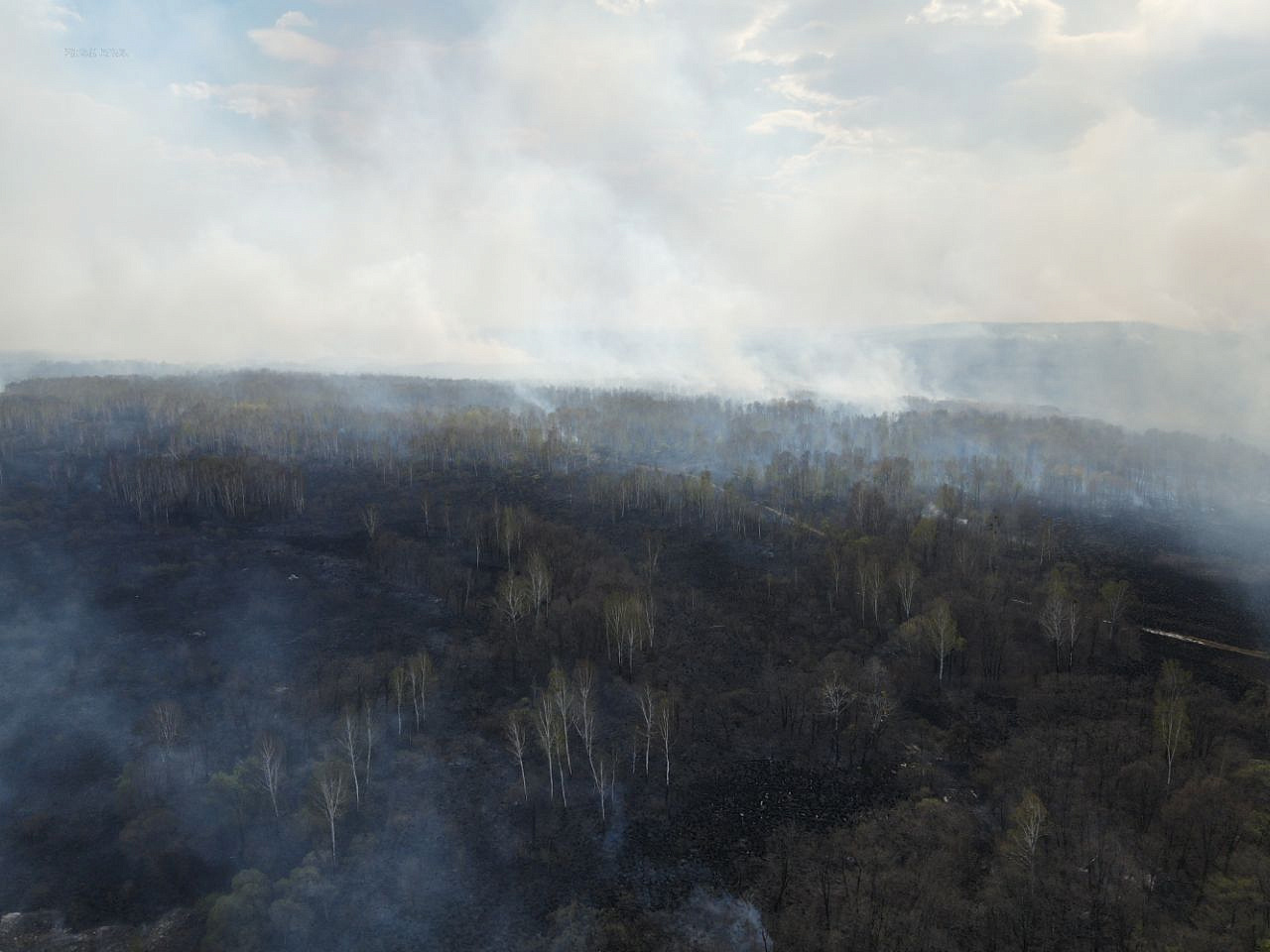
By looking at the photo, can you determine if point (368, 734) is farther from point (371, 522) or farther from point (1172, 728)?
point (371, 522)

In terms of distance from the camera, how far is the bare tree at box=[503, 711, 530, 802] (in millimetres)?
38469

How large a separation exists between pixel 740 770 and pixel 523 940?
667 inches

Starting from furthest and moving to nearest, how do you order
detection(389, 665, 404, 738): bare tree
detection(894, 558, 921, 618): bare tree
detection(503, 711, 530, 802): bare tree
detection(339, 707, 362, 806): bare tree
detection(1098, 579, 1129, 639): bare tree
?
detection(894, 558, 921, 618): bare tree, detection(1098, 579, 1129, 639): bare tree, detection(389, 665, 404, 738): bare tree, detection(503, 711, 530, 802): bare tree, detection(339, 707, 362, 806): bare tree

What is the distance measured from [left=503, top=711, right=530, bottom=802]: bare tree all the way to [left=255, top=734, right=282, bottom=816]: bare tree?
12736mm

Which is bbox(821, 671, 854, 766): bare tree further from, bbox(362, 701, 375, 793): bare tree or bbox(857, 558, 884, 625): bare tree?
bbox(362, 701, 375, 793): bare tree

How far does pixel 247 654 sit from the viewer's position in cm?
5462

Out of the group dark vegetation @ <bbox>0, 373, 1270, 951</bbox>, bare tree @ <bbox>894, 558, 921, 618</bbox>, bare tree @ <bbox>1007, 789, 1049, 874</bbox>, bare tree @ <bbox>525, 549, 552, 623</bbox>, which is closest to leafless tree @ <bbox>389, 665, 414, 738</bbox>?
dark vegetation @ <bbox>0, 373, 1270, 951</bbox>

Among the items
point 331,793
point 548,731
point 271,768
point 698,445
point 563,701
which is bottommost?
point 331,793

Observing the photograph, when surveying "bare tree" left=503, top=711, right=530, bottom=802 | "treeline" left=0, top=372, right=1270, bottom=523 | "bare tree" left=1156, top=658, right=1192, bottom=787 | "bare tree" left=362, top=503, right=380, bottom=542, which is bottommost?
"bare tree" left=503, top=711, right=530, bottom=802

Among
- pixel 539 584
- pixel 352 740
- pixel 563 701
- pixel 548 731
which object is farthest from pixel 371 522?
pixel 548 731

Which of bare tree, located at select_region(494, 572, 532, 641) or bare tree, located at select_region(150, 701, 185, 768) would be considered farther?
bare tree, located at select_region(494, 572, 532, 641)

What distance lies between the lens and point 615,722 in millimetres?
46688

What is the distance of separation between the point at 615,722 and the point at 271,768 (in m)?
21.3

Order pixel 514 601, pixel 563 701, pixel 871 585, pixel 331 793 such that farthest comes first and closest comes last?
1. pixel 871 585
2. pixel 514 601
3. pixel 563 701
4. pixel 331 793
